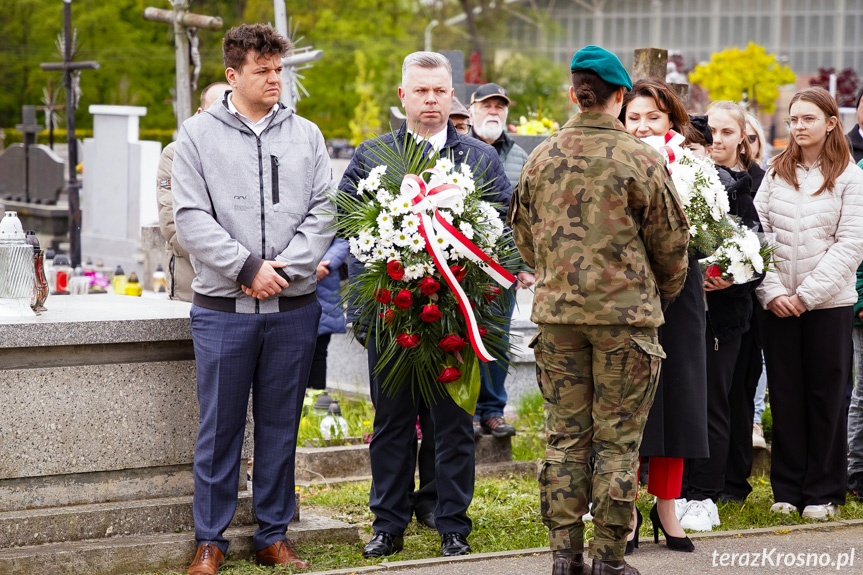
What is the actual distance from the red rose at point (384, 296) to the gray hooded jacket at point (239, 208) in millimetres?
337

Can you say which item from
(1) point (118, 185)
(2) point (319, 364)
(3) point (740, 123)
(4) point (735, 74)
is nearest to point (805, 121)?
(3) point (740, 123)

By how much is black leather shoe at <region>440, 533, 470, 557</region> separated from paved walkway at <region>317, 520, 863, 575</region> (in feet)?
0.34

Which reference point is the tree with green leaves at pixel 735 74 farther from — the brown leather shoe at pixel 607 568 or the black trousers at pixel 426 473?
the brown leather shoe at pixel 607 568

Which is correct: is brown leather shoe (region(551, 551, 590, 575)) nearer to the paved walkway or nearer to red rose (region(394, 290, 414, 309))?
the paved walkway

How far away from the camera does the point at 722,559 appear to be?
197 inches

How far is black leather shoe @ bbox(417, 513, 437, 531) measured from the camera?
5759 mm

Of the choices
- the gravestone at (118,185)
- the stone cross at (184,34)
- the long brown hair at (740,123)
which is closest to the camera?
the long brown hair at (740,123)

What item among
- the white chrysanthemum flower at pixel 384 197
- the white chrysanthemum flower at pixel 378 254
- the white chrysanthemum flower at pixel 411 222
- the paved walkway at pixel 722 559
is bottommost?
the paved walkway at pixel 722 559

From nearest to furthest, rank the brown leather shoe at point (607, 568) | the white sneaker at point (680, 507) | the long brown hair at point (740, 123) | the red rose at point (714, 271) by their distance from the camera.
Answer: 1. the brown leather shoe at point (607, 568)
2. the red rose at point (714, 271)
3. the white sneaker at point (680, 507)
4. the long brown hair at point (740, 123)

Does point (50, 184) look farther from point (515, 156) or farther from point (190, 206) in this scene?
point (190, 206)

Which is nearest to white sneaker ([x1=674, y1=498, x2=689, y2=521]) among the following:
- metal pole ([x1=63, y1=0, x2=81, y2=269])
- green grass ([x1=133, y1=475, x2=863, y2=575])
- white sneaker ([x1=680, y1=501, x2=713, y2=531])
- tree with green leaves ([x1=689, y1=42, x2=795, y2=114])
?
white sneaker ([x1=680, y1=501, x2=713, y2=531])

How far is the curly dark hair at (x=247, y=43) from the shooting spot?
16.0ft

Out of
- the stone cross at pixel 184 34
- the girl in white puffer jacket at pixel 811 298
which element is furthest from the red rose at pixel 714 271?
the stone cross at pixel 184 34

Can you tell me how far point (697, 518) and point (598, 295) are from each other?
6.63 feet
